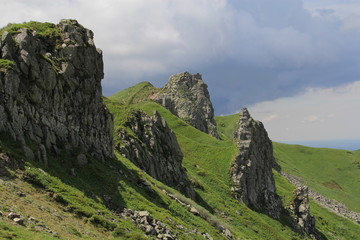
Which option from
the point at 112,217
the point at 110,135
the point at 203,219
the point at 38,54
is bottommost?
the point at 203,219

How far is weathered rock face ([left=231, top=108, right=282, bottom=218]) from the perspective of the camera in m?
83.2

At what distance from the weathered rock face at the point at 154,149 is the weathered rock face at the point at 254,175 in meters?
21.3

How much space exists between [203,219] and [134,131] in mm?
27108

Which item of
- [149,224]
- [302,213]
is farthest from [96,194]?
[302,213]

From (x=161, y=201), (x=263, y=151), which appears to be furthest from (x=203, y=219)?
(x=263, y=151)

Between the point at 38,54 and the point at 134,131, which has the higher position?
the point at 38,54

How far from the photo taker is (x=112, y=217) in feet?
101

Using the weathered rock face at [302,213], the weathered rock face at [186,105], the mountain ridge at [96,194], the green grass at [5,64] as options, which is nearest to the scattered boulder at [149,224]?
the mountain ridge at [96,194]

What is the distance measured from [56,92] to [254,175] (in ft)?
216

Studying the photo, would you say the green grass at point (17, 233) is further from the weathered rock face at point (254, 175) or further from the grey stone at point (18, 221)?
the weathered rock face at point (254, 175)

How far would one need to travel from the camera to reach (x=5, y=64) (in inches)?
1289

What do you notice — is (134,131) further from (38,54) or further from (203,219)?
(38,54)

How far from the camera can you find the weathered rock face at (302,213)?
86312mm

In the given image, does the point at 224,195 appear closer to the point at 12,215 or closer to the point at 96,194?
the point at 96,194
